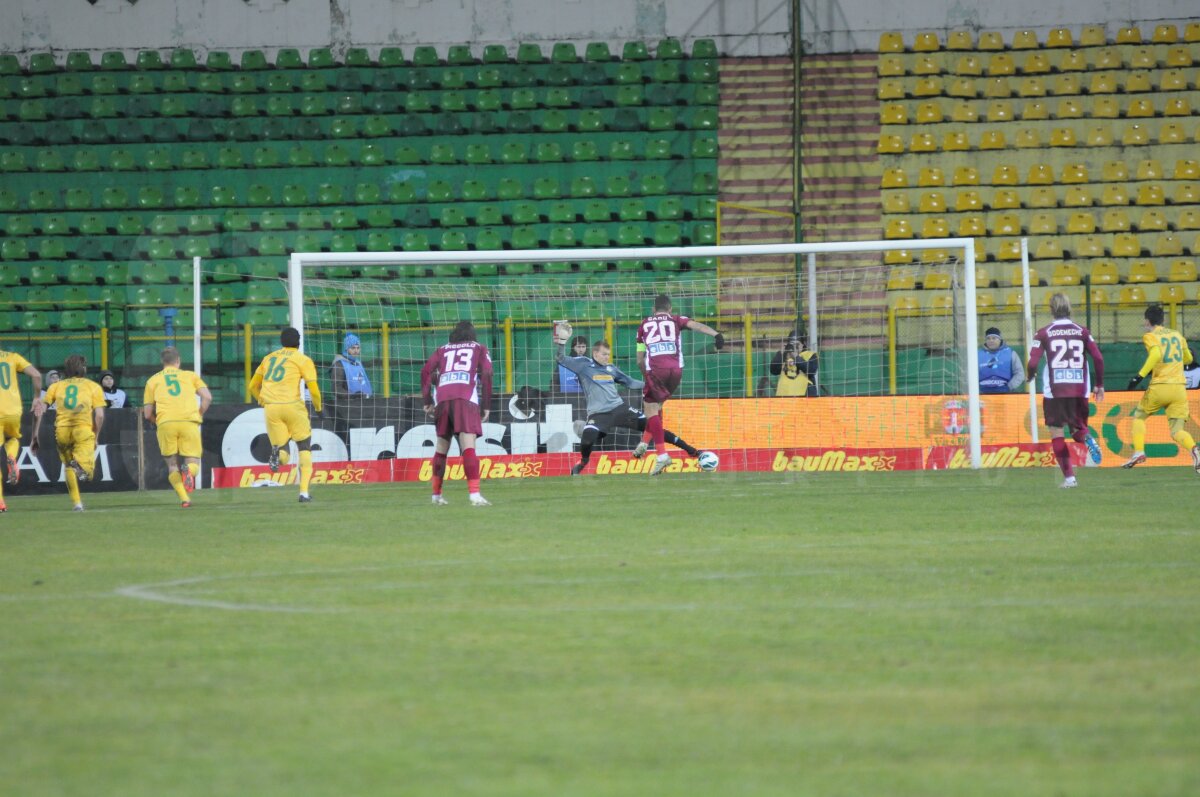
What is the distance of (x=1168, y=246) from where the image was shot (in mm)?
26844

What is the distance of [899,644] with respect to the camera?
6.45 m

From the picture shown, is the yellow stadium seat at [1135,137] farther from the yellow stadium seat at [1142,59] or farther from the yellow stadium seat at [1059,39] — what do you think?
the yellow stadium seat at [1059,39]

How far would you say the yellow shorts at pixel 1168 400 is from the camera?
18.2 m

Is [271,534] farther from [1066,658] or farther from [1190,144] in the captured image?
[1190,144]

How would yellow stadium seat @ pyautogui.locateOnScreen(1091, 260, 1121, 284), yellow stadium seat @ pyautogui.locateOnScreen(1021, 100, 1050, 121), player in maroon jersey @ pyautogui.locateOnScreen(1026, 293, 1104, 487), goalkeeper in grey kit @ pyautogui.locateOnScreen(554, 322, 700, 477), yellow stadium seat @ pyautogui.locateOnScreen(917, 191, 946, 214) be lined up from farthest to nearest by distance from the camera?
yellow stadium seat @ pyautogui.locateOnScreen(1021, 100, 1050, 121) → yellow stadium seat @ pyautogui.locateOnScreen(917, 191, 946, 214) → yellow stadium seat @ pyautogui.locateOnScreen(1091, 260, 1121, 284) → goalkeeper in grey kit @ pyautogui.locateOnScreen(554, 322, 700, 477) → player in maroon jersey @ pyautogui.locateOnScreen(1026, 293, 1104, 487)

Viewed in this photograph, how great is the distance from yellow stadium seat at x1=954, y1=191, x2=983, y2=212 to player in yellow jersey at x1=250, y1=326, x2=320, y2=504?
48.9ft

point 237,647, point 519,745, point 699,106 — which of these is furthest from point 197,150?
point 519,745

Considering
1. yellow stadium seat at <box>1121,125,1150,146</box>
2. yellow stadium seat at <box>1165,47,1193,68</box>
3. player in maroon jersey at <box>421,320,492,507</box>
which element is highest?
yellow stadium seat at <box>1165,47,1193,68</box>

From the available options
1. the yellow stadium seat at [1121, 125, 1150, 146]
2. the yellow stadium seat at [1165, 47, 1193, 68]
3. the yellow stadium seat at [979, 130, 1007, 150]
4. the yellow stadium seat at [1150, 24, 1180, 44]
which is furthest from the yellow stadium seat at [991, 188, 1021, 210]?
the yellow stadium seat at [1150, 24, 1180, 44]

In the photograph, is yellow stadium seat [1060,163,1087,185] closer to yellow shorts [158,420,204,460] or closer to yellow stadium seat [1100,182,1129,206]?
yellow stadium seat [1100,182,1129,206]

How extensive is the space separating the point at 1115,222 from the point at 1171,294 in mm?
2063

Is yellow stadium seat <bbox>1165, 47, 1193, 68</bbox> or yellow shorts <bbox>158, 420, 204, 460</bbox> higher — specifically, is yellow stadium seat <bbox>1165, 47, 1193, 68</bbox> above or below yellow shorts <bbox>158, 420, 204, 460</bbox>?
above

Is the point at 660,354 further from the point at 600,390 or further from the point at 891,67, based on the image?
the point at 891,67

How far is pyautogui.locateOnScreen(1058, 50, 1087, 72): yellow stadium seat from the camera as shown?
29.7 metres
